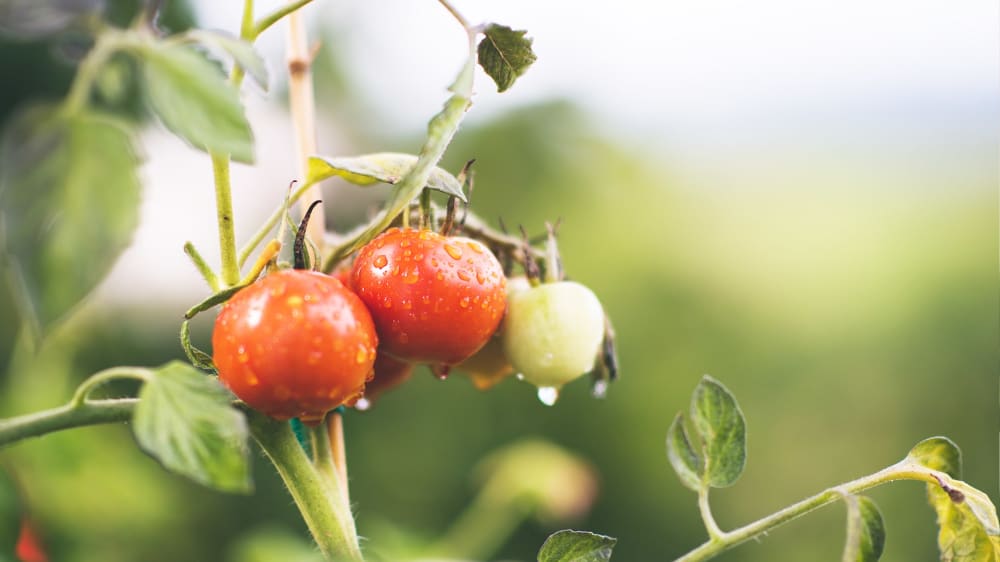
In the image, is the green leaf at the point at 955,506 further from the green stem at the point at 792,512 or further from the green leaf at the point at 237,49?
the green leaf at the point at 237,49

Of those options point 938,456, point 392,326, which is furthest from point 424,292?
point 938,456

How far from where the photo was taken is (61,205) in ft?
0.84

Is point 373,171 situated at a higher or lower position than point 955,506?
higher

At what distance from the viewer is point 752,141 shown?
8.14ft

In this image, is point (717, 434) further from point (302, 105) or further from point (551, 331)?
point (302, 105)

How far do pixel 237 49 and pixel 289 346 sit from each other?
0.40 ft

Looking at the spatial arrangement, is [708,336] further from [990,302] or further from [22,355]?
[22,355]

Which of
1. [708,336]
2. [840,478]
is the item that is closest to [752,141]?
[708,336]

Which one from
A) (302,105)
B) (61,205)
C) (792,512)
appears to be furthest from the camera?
(302,105)

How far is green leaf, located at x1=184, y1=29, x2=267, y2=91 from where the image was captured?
27 centimetres

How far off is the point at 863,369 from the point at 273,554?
1.67 metres

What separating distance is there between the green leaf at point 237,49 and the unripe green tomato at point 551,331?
0.71 feet

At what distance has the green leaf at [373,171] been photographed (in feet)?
1.12

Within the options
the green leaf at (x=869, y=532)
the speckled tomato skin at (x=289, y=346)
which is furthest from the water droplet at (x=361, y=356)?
the green leaf at (x=869, y=532)
